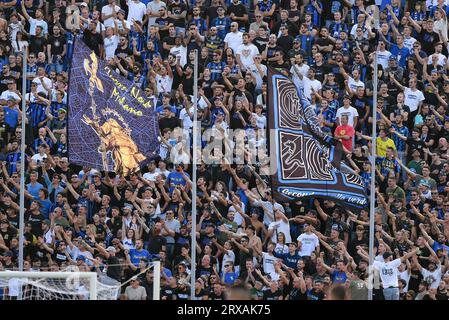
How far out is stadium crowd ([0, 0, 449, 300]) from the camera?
75.4 feet

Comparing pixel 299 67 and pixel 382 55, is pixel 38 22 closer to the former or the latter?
pixel 299 67

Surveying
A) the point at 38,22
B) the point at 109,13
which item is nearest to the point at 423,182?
the point at 109,13

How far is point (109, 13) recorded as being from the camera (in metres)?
28.0

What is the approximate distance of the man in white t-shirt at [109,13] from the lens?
2794cm

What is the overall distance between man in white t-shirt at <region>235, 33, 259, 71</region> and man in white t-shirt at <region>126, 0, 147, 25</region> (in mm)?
2105

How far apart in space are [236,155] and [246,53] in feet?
8.37

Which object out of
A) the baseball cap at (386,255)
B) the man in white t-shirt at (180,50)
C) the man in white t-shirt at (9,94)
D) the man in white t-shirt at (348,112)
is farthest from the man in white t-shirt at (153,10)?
the baseball cap at (386,255)

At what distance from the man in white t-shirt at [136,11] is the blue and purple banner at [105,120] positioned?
555 centimetres

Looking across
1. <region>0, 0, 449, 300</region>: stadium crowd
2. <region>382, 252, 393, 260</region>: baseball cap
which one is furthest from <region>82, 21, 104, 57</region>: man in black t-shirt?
<region>382, 252, 393, 260</region>: baseball cap

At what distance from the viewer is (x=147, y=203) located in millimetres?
24594

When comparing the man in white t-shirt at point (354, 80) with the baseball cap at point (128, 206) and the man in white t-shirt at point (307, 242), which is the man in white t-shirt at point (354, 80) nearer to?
the man in white t-shirt at point (307, 242)

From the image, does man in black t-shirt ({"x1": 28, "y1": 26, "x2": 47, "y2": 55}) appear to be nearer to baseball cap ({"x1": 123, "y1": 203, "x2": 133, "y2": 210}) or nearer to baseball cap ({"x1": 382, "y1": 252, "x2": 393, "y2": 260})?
baseball cap ({"x1": 123, "y1": 203, "x2": 133, "y2": 210})
